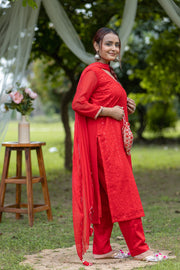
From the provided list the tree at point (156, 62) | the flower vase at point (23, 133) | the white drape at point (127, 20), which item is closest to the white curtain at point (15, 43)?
the flower vase at point (23, 133)

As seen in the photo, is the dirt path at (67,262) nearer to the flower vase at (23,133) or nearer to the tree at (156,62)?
the flower vase at (23,133)

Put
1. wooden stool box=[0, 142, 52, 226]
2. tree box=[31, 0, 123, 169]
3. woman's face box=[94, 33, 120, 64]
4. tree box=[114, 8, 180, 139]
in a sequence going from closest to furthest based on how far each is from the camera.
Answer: woman's face box=[94, 33, 120, 64] → wooden stool box=[0, 142, 52, 226] → tree box=[31, 0, 123, 169] → tree box=[114, 8, 180, 139]

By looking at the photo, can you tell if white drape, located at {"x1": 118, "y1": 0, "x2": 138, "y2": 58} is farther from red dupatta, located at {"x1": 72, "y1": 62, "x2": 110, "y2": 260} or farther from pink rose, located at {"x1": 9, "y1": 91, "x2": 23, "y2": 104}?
red dupatta, located at {"x1": 72, "y1": 62, "x2": 110, "y2": 260}

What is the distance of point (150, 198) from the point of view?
599 centimetres

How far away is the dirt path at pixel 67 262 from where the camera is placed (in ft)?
10.3

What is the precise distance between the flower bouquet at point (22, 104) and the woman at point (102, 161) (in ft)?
5.10

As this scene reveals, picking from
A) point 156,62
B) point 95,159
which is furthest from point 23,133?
point 156,62

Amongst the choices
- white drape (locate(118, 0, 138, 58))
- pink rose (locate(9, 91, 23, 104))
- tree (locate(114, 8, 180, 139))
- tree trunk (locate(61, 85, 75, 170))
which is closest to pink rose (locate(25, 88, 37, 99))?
pink rose (locate(9, 91, 23, 104))

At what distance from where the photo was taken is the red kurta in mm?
3158

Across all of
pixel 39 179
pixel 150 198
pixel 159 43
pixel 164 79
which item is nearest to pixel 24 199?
pixel 39 179

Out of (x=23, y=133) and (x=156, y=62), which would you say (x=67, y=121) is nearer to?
(x=156, y=62)

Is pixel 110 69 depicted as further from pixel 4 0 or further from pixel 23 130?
pixel 4 0

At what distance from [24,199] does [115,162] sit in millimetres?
3129

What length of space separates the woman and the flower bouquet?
1.55 meters
